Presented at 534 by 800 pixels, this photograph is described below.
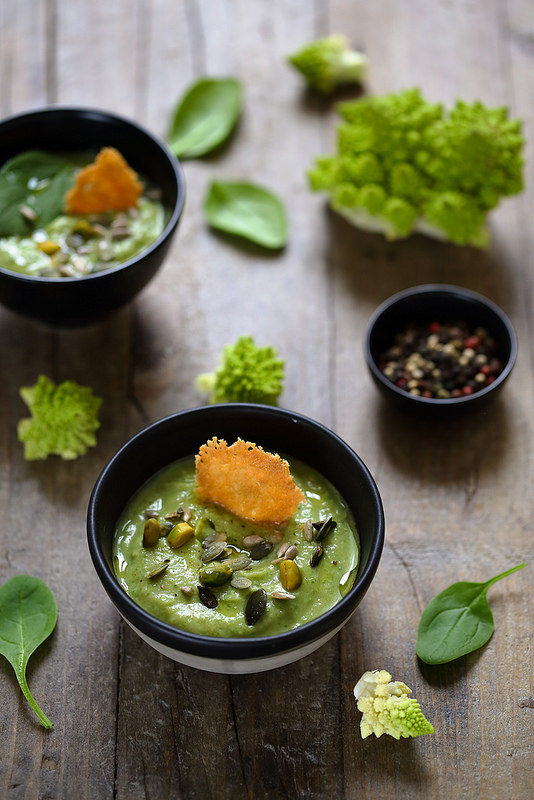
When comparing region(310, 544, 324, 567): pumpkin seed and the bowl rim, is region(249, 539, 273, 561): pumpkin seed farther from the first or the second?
the bowl rim

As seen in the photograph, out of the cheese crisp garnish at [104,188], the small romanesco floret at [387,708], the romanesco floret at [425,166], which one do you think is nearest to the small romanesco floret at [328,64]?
the romanesco floret at [425,166]

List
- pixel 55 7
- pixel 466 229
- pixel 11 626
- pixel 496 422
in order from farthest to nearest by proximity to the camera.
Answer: pixel 55 7 → pixel 466 229 → pixel 496 422 → pixel 11 626

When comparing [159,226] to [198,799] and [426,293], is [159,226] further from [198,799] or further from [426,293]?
[198,799]

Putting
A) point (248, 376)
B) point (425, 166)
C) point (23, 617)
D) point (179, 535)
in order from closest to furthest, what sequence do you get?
point (179, 535)
point (23, 617)
point (248, 376)
point (425, 166)

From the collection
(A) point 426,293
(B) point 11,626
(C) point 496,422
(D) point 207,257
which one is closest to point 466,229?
(A) point 426,293

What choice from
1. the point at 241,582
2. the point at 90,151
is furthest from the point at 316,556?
the point at 90,151

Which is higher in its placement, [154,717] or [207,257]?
[207,257]

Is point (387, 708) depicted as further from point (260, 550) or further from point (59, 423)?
point (59, 423)
